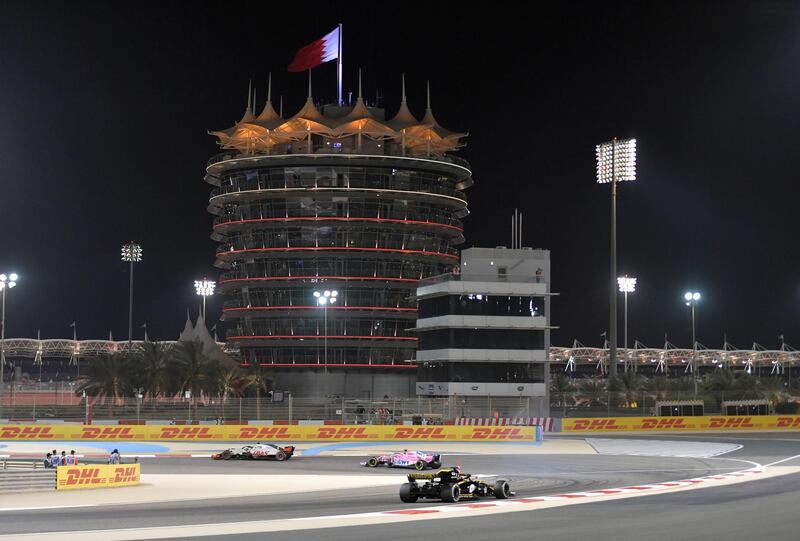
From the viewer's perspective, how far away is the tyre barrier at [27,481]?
34719 mm

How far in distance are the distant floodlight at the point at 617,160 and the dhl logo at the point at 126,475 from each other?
83.0 meters

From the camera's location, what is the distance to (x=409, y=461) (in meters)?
47.4

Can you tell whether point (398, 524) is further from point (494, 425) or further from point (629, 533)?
point (494, 425)

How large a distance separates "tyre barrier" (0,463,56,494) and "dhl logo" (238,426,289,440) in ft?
109

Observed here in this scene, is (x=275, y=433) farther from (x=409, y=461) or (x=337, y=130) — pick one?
(x=337, y=130)

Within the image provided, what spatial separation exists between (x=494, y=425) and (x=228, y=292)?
6354cm

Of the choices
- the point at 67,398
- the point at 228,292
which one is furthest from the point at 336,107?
the point at 67,398

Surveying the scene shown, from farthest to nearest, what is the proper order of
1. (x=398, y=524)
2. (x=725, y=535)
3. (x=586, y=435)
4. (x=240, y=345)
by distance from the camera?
(x=240, y=345)
(x=586, y=435)
(x=398, y=524)
(x=725, y=535)

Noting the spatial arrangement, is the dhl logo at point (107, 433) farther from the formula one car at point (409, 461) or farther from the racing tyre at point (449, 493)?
the racing tyre at point (449, 493)

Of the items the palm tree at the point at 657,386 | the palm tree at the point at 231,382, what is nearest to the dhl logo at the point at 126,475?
the palm tree at the point at 231,382

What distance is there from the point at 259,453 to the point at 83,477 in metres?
17.0

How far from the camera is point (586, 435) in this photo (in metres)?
78.7

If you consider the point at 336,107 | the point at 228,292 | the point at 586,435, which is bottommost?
the point at 586,435

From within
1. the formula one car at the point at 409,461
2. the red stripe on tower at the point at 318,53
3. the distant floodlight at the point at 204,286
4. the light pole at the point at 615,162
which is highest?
the red stripe on tower at the point at 318,53
